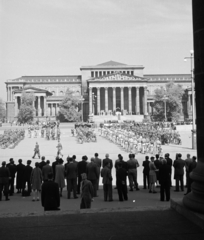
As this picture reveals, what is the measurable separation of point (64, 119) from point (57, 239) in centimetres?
10377

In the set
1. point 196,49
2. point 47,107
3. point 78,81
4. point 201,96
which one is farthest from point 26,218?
point 78,81

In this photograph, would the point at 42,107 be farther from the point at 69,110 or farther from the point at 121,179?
the point at 121,179

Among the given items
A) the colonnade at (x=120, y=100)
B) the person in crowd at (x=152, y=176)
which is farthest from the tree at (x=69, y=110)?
the person in crowd at (x=152, y=176)

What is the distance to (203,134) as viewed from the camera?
704 centimetres

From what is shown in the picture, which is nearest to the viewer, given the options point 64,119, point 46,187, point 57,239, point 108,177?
point 57,239

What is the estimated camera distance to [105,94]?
424 ft

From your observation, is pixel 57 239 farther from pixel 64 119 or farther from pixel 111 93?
pixel 111 93

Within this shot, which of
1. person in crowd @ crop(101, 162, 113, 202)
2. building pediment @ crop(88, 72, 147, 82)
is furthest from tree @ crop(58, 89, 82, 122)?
person in crowd @ crop(101, 162, 113, 202)

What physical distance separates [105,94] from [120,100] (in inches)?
310

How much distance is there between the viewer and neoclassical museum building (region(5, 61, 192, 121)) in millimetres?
127219

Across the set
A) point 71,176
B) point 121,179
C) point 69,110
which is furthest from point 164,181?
point 69,110

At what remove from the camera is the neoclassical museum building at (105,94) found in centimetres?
12722

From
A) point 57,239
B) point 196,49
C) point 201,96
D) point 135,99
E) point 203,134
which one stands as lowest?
point 57,239

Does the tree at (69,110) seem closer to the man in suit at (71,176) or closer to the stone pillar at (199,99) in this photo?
the man in suit at (71,176)
